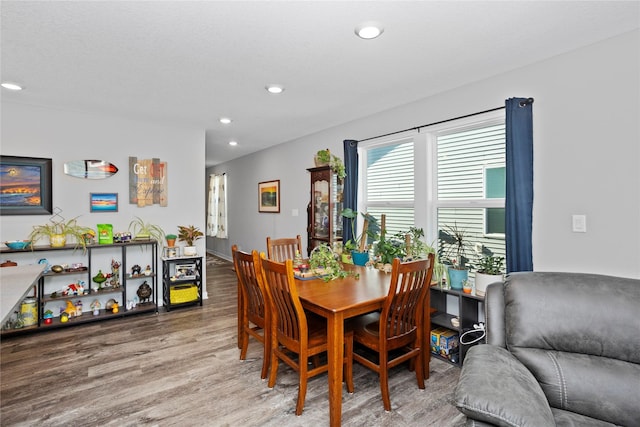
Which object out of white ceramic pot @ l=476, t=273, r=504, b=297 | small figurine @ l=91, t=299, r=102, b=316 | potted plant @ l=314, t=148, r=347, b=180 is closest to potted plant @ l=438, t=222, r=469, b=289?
white ceramic pot @ l=476, t=273, r=504, b=297

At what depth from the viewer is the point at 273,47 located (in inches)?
90.2

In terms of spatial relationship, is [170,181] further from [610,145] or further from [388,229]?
[610,145]

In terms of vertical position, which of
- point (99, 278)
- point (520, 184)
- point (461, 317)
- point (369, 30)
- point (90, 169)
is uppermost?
point (369, 30)

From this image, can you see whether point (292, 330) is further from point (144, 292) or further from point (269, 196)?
point (269, 196)

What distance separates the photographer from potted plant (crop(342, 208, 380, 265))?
3.42m

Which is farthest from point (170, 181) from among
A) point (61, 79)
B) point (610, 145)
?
point (610, 145)

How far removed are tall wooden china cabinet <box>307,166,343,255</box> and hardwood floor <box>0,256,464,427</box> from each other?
171 centimetres

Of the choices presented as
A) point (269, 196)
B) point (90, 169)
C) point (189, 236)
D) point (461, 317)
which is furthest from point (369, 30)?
point (269, 196)

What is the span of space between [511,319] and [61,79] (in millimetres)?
3829

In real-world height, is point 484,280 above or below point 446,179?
below

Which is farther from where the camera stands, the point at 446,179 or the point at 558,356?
the point at 446,179

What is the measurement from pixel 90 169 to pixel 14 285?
249cm

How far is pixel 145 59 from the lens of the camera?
247 centimetres

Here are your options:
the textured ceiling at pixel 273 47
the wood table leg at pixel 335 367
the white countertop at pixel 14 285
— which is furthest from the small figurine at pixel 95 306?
the wood table leg at pixel 335 367
